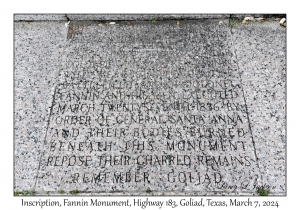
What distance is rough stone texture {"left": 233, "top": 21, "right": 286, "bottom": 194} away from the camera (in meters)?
2.42

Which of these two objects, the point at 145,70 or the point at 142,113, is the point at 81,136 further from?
the point at 145,70

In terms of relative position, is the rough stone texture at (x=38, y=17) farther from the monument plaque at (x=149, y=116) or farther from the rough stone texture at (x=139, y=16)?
the monument plaque at (x=149, y=116)

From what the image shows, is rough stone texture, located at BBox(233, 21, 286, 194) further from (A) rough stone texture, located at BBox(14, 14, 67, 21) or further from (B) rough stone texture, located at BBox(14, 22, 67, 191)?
(A) rough stone texture, located at BBox(14, 14, 67, 21)

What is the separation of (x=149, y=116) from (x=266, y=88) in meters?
1.21

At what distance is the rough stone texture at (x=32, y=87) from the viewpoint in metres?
2.45

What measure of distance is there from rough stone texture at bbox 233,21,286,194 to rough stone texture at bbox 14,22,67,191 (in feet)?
6.34

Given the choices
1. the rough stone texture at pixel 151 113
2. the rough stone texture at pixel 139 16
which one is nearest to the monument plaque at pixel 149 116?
the rough stone texture at pixel 151 113

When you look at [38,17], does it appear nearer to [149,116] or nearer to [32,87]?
[32,87]

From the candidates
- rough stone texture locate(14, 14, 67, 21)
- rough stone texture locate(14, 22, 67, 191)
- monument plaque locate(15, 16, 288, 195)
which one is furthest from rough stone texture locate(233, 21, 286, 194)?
rough stone texture locate(14, 14, 67, 21)

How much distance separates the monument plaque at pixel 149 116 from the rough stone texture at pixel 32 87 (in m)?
0.08

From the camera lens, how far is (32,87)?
291cm

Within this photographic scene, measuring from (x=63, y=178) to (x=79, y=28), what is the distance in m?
1.88
